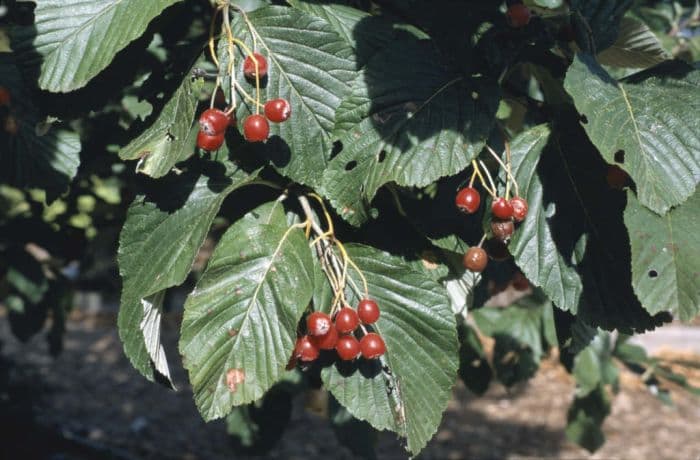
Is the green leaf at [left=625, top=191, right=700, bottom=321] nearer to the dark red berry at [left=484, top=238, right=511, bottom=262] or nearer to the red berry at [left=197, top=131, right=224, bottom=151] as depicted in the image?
the dark red berry at [left=484, top=238, right=511, bottom=262]

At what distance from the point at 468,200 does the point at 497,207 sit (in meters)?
0.07

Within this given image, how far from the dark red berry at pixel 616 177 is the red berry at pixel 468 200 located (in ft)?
0.74

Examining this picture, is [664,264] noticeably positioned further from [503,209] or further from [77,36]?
[77,36]

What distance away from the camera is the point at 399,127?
1358mm

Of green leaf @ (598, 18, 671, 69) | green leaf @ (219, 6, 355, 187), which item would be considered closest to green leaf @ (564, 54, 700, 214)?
green leaf @ (598, 18, 671, 69)

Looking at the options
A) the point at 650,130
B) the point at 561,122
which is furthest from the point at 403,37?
the point at 650,130

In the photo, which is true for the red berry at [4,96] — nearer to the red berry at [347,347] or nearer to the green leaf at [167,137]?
the green leaf at [167,137]

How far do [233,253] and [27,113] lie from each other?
31.7 inches

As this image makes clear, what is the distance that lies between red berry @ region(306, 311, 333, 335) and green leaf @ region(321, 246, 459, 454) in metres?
0.13

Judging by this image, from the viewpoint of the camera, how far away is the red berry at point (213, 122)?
1.29 m

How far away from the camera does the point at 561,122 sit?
1438mm

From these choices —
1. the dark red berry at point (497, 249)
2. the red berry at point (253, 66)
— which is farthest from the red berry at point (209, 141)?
the dark red berry at point (497, 249)

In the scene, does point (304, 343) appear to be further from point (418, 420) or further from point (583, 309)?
point (583, 309)

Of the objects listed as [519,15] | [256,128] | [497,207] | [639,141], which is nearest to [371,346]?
[497,207]
